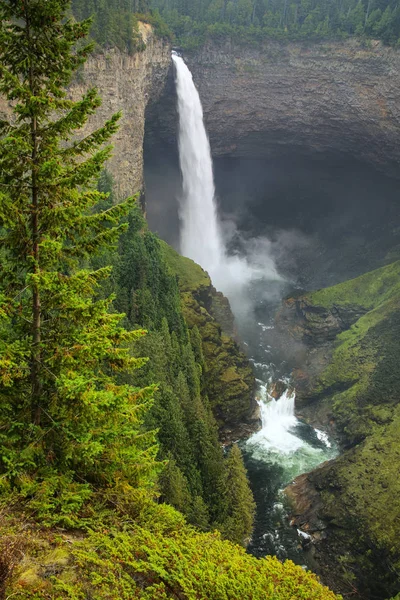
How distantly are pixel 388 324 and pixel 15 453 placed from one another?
187ft

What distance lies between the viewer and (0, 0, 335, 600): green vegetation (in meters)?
8.60

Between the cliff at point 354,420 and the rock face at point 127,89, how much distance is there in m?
33.1

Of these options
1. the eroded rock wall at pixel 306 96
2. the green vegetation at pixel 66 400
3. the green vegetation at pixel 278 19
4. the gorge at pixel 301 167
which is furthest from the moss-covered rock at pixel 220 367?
the green vegetation at pixel 278 19

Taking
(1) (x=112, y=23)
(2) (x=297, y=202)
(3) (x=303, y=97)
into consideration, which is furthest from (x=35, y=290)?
(2) (x=297, y=202)

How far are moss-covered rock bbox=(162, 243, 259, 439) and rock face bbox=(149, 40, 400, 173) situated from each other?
32.2 meters

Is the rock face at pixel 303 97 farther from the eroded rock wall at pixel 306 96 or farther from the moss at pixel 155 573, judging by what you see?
the moss at pixel 155 573

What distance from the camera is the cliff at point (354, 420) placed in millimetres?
33312

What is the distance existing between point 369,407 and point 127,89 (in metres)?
46.6

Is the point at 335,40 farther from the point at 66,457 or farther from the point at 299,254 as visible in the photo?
the point at 66,457

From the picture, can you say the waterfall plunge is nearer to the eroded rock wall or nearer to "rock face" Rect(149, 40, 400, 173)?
"rock face" Rect(149, 40, 400, 173)

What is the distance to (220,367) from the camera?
1966 inches

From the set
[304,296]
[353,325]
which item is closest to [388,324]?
[353,325]

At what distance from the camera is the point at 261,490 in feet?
130

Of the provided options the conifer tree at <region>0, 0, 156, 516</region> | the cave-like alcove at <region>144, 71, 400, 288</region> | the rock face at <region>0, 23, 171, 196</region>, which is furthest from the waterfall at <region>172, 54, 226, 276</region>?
the conifer tree at <region>0, 0, 156, 516</region>
